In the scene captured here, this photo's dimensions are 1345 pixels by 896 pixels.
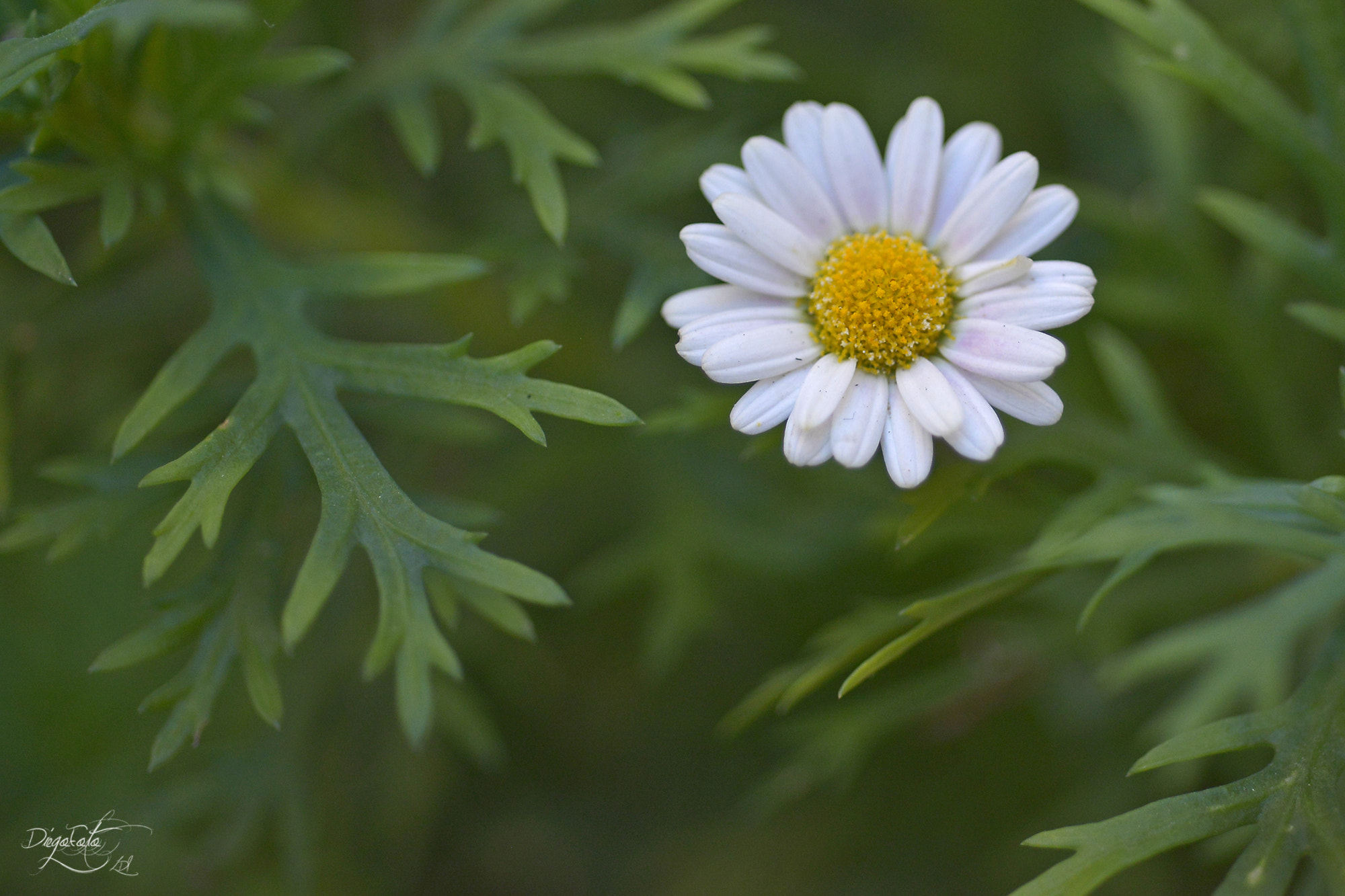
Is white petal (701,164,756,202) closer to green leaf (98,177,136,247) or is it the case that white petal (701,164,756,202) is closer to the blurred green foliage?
the blurred green foliage

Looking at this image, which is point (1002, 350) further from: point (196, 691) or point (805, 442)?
point (196, 691)

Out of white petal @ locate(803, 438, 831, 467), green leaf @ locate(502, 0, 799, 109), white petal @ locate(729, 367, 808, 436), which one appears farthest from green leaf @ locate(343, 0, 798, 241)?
white petal @ locate(803, 438, 831, 467)

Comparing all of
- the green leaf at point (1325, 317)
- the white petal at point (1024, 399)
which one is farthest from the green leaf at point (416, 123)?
the green leaf at point (1325, 317)

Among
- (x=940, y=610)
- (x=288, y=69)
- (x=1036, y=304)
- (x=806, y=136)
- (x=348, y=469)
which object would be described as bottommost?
(x=940, y=610)

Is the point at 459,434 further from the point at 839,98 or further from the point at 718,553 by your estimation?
the point at 839,98

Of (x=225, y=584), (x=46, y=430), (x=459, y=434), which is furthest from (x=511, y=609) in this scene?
(x=46, y=430)

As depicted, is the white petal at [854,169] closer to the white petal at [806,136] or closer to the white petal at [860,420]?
the white petal at [806,136]

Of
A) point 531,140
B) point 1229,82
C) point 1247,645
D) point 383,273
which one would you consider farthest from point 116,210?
point 1247,645
